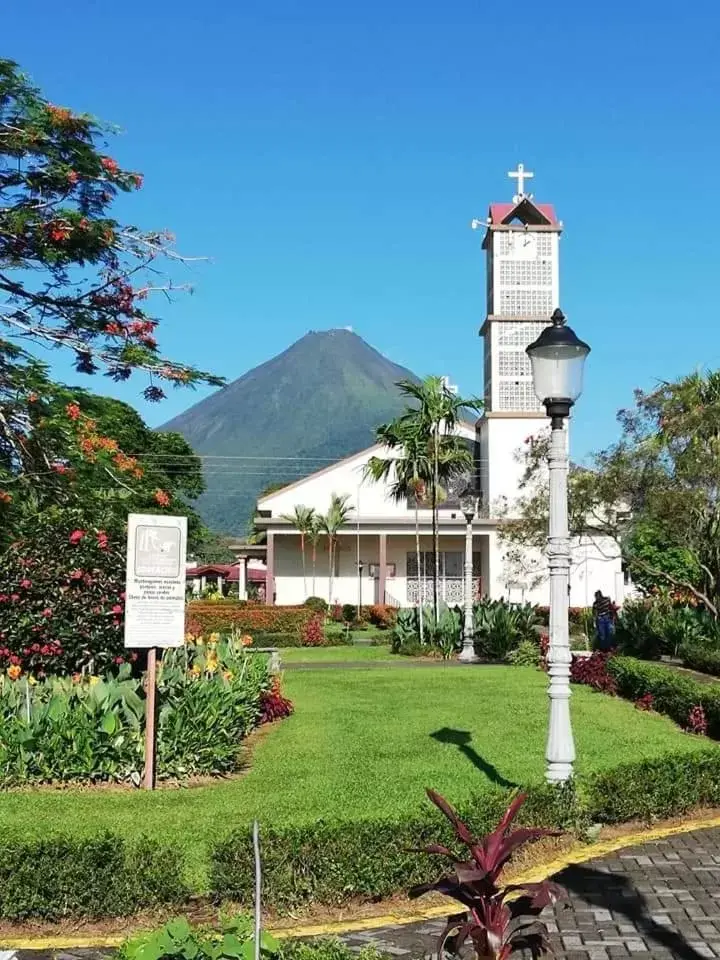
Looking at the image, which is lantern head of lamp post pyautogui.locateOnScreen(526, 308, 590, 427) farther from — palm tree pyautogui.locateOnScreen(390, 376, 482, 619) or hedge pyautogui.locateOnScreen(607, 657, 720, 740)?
palm tree pyautogui.locateOnScreen(390, 376, 482, 619)

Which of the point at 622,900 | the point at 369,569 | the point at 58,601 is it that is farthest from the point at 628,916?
the point at 369,569

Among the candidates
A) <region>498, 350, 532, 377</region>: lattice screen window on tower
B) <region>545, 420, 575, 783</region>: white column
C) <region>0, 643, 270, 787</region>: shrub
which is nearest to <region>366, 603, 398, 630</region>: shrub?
<region>498, 350, 532, 377</region>: lattice screen window on tower

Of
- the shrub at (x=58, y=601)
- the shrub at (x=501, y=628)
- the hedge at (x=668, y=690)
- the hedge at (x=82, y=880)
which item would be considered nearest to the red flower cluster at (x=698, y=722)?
the hedge at (x=668, y=690)

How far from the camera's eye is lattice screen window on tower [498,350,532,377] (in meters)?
42.2

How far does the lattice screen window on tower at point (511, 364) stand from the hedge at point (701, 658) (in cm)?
2555

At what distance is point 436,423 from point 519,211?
50.7 feet

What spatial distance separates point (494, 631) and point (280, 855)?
1818 centimetres

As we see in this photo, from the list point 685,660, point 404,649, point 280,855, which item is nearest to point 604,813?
Answer: point 280,855

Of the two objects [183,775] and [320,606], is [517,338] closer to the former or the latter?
[320,606]

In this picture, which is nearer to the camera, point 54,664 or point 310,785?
point 310,785

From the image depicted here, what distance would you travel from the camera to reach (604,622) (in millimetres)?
21953

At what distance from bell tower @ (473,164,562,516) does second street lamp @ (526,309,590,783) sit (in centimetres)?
3387

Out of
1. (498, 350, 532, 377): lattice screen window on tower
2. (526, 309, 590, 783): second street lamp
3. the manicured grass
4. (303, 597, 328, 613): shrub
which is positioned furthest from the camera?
(498, 350, 532, 377): lattice screen window on tower

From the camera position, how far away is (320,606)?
38500mm
